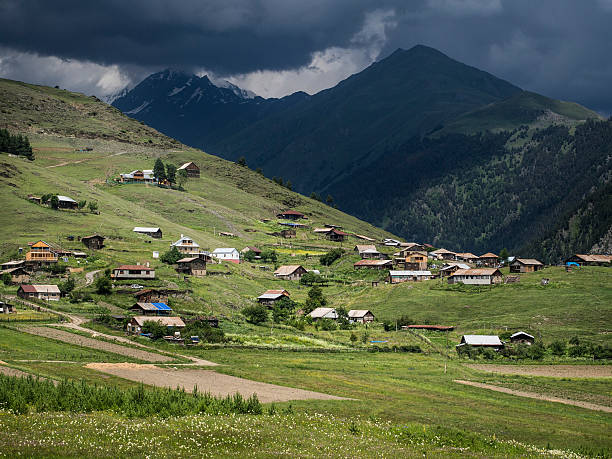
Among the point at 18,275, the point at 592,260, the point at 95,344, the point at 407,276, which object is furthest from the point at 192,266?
the point at 592,260

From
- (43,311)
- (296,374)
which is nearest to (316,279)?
(43,311)

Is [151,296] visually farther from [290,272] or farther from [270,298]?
[290,272]

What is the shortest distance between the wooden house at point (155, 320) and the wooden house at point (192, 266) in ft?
131

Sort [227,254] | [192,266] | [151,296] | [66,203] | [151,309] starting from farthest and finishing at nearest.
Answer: [66,203]
[227,254]
[192,266]
[151,296]
[151,309]

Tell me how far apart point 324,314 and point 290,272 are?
3720cm

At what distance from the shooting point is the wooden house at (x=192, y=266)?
143500 mm

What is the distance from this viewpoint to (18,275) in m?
122

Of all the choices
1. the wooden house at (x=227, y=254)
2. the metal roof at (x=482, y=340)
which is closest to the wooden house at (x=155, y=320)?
the metal roof at (x=482, y=340)

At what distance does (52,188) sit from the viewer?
190000 mm

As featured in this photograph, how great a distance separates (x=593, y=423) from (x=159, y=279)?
8810 centimetres

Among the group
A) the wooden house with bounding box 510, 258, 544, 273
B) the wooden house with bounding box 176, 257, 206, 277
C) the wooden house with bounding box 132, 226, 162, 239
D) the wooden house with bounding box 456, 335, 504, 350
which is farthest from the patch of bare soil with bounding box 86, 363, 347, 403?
the wooden house with bounding box 510, 258, 544, 273

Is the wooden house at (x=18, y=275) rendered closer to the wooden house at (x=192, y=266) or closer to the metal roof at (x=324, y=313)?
the wooden house at (x=192, y=266)

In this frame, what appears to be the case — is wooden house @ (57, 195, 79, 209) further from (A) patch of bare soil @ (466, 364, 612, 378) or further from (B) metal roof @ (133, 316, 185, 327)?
(A) patch of bare soil @ (466, 364, 612, 378)

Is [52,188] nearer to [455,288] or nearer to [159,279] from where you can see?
[159,279]
